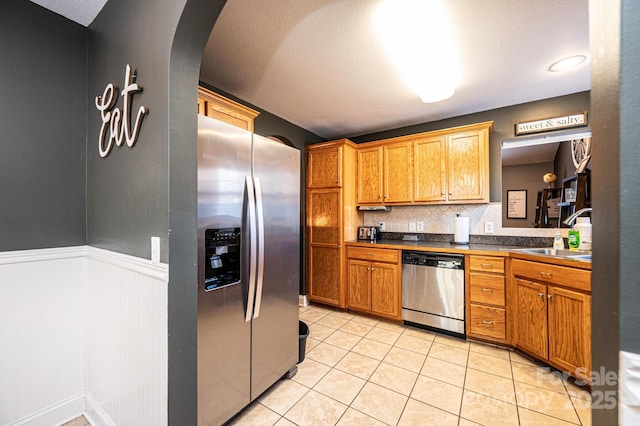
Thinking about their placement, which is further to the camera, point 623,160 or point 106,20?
point 106,20

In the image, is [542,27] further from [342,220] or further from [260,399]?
[260,399]

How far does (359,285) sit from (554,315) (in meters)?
1.89

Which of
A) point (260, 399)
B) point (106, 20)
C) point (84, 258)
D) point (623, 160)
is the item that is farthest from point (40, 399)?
point (623, 160)

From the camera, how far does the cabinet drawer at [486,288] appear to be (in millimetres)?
2537

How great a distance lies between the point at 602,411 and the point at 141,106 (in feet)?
5.96

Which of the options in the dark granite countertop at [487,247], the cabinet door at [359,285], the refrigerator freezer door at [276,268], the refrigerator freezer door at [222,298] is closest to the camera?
the refrigerator freezer door at [222,298]

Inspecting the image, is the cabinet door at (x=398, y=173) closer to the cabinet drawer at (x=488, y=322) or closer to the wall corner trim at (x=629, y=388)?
the cabinet drawer at (x=488, y=322)

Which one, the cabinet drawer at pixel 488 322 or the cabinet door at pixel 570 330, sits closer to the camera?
the cabinet door at pixel 570 330

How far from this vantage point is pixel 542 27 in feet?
5.86

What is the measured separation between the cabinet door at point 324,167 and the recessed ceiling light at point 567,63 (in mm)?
2222

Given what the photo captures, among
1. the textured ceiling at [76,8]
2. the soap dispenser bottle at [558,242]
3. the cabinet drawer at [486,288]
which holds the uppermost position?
the textured ceiling at [76,8]

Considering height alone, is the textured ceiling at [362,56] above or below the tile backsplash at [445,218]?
above

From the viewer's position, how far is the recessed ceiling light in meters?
2.12

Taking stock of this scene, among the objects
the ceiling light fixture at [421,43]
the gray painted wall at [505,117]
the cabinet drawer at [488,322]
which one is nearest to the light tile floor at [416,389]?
the cabinet drawer at [488,322]
